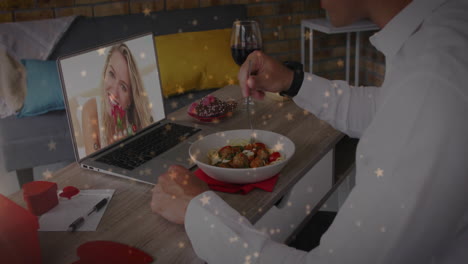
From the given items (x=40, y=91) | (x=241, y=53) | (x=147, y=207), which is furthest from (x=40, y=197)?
(x=40, y=91)

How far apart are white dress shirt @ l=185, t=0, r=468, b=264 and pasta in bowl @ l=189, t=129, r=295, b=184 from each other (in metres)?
0.17

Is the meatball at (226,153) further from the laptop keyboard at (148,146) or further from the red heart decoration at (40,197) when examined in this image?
the red heart decoration at (40,197)

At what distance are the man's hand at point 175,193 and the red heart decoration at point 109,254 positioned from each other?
0.11 metres

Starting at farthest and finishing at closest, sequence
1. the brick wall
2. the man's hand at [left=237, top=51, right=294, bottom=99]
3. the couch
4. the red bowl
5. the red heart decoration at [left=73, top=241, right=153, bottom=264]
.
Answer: the brick wall < the couch < the red bowl < the man's hand at [left=237, top=51, right=294, bottom=99] < the red heart decoration at [left=73, top=241, right=153, bottom=264]

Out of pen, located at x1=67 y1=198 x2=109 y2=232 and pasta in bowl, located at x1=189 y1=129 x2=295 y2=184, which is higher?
pasta in bowl, located at x1=189 y1=129 x2=295 y2=184

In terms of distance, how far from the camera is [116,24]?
2.91 meters

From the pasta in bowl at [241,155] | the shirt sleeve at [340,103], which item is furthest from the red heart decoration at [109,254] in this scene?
the shirt sleeve at [340,103]

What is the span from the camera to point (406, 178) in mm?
660

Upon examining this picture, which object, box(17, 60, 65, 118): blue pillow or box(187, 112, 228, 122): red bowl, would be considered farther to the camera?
box(17, 60, 65, 118): blue pillow

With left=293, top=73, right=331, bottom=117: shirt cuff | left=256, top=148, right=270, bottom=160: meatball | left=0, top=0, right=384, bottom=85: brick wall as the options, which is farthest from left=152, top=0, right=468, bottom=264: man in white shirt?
left=0, top=0, right=384, bottom=85: brick wall

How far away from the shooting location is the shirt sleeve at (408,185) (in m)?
0.65

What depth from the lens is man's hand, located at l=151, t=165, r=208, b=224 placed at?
0.88 m

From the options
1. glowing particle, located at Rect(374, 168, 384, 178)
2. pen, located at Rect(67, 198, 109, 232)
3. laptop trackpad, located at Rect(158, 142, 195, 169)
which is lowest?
pen, located at Rect(67, 198, 109, 232)

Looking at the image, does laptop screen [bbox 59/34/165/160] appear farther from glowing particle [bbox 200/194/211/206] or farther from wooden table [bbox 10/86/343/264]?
glowing particle [bbox 200/194/211/206]
